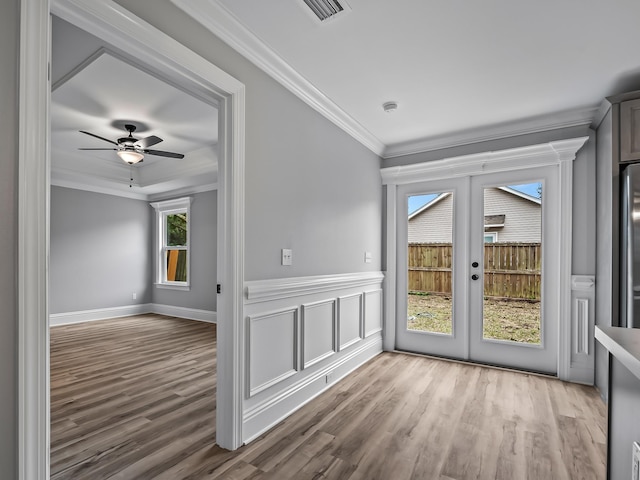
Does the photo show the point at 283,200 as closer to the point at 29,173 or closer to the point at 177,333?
the point at 29,173

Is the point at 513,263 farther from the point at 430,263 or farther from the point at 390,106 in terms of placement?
the point at 390,106

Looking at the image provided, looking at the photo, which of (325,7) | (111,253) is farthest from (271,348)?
(111,253)

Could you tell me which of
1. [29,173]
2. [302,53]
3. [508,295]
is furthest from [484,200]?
[29,173]

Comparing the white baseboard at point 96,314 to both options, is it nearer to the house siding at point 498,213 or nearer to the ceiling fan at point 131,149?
the ceiling fan at point 131,149

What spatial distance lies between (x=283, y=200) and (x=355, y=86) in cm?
115

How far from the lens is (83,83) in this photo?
121 inches

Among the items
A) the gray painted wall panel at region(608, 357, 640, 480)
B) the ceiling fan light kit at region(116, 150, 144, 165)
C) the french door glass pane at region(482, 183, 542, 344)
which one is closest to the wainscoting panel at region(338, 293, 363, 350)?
the french door glass pane at region(482, 183, 542, 344)

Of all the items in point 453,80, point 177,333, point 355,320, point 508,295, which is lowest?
point 177,333

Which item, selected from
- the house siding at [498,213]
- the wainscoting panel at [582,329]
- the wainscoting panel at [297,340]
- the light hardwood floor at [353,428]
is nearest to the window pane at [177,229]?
the light hardwood floor at [353,428]

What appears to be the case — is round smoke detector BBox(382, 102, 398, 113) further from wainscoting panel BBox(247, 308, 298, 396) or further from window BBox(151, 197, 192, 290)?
window BBox(151, 197, 192, 290)

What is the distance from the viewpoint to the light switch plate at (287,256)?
2578 mm

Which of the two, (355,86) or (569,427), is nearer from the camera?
(569,427)

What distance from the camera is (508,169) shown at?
361 centimetres

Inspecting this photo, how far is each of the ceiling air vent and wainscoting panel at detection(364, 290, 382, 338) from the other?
2.66m
